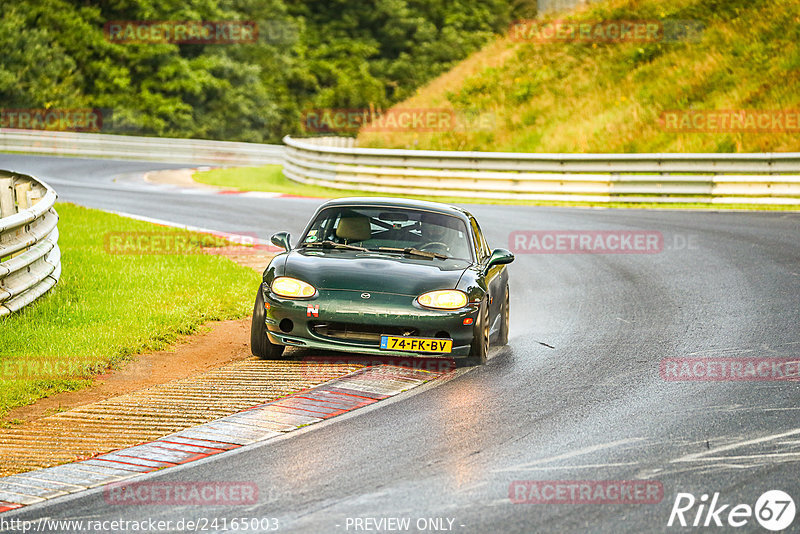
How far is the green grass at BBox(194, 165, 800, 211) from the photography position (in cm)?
2214

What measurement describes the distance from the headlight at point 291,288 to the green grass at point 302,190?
14.9 meters

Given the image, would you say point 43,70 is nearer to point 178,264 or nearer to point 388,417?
point 178,264

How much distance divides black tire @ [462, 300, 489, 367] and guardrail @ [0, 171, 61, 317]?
13.6 ft

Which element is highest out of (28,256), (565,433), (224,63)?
(224,63)

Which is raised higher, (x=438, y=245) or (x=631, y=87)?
(x=631, y=87)

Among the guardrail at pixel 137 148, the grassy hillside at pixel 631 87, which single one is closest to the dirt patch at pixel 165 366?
the grassy hillside at pixel 631 87

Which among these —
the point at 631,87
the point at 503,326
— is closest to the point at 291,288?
the point at 503,326

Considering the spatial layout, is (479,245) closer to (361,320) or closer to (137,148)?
(361,320)

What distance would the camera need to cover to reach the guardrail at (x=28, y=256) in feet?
31.2

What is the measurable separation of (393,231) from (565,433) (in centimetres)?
354
